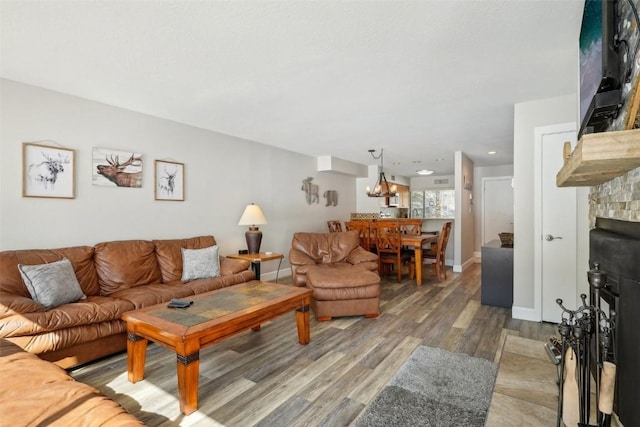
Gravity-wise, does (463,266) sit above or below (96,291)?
below

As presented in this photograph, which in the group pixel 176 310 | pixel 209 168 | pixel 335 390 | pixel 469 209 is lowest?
pixel 335 390

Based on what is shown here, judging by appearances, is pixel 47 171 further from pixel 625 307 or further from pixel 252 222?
pixel 625 307

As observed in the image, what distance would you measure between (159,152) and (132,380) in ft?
8.75

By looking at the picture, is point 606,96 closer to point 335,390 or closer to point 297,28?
point 297,28

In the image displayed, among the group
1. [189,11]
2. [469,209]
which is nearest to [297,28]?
[189,11]

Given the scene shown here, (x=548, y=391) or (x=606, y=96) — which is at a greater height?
(x=606, y=96)

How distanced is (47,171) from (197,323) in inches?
91.4

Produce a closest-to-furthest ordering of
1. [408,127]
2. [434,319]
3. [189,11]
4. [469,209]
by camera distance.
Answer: [189,11]
[434,319]
[408,127]
[469,209]

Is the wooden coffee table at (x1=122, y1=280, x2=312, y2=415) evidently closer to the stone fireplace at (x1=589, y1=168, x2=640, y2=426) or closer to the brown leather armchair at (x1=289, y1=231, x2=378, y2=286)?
the brown leather armchair at (x1=289, y1=231, x2=378, y2=286)

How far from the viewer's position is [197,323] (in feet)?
6.59

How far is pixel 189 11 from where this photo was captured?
182cm

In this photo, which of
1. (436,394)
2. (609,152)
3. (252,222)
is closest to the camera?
(609,152)

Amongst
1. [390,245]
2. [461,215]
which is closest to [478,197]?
[461,215]

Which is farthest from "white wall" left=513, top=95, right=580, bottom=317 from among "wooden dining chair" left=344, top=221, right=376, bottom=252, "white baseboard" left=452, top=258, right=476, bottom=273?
"white baseboard" left=452, top=258, right=476, bottom=273
